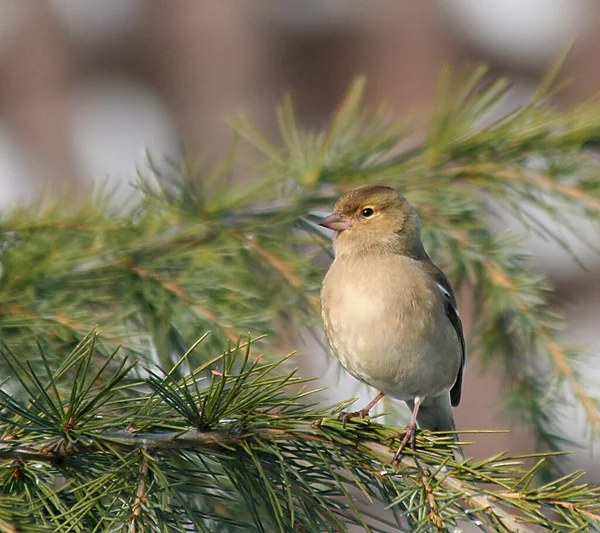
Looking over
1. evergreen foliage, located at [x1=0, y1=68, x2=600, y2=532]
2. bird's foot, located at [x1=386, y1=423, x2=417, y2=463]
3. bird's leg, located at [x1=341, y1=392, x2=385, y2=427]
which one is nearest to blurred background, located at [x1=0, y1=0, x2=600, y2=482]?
evergreen foliage, located at [x1=0, y1=68, x2=600, y2=532]

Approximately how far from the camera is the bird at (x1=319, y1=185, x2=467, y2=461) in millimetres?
2270

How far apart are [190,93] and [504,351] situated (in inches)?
215

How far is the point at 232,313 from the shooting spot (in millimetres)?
2314

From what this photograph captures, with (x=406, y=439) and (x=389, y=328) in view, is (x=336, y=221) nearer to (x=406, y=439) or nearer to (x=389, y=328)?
(x=389, y=328)

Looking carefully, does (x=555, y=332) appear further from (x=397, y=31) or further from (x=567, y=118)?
(x=397, y=31)

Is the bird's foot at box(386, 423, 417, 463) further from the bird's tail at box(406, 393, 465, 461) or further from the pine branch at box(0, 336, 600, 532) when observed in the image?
the bird's tail at box(406, 393, 465, 461)

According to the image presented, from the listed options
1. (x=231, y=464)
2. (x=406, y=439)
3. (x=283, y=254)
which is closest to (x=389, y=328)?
(x=283, y=254)

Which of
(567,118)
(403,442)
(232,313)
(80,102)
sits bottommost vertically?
(80,102)

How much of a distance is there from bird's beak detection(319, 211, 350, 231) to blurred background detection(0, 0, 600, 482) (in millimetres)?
4648

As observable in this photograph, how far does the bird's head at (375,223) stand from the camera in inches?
102

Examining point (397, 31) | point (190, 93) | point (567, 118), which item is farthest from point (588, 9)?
point (567, 118)

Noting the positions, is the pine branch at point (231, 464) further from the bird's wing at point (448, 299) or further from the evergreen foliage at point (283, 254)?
the bird's wing at point (448, 299)

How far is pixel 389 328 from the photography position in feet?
7.43

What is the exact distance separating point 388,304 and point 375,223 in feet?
1.38
